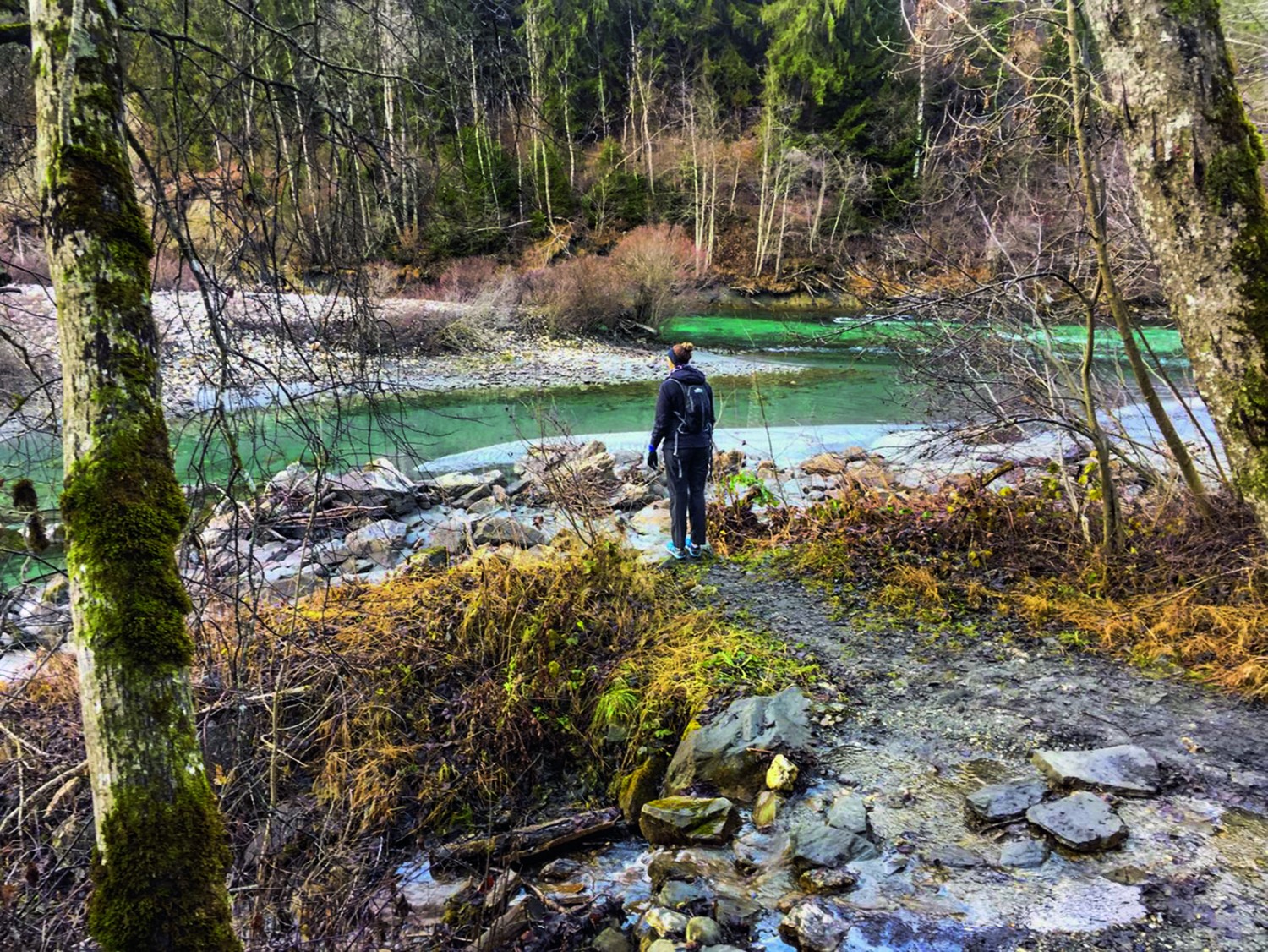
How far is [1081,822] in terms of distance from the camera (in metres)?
3.39

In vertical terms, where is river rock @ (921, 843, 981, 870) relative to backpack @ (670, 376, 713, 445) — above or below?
below

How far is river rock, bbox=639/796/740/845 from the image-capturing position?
383cm

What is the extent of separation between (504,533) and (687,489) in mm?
2175

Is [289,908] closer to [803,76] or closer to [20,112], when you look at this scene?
[20,112]

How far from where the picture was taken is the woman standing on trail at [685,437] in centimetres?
686

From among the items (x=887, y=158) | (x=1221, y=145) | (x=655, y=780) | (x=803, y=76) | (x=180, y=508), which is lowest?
(x=655, y=780)

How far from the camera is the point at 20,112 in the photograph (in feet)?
9.61

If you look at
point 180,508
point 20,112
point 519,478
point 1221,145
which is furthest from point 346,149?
point 519,478

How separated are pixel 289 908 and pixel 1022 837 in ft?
10.6

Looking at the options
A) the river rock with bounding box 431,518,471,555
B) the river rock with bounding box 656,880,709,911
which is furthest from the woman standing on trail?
the river rock with bounding box 656,880,709,911

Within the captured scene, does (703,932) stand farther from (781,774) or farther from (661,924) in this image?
(781,774)

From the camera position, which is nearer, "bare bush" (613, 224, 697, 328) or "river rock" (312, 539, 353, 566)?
"river rock" (312, 539, 353, 566)

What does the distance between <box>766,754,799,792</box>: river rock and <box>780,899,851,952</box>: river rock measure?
2.88ft

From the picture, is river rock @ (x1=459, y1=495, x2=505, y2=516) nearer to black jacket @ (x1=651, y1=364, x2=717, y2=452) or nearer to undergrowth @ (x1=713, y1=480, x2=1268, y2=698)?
undergrowth @ (x1=713, y1=480, x2=1268, y2=698)
